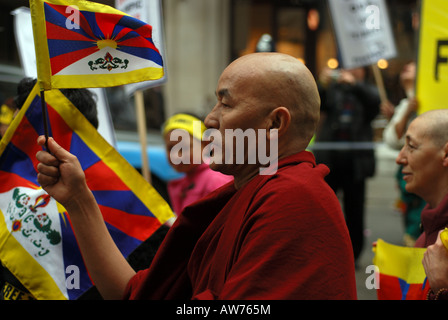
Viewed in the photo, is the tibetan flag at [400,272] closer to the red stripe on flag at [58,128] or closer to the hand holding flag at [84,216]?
the hand holding flag at [84,216]

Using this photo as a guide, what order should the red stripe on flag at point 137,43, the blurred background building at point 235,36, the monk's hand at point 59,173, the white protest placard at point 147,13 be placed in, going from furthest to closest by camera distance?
the blurred background building at point 235,36 < the white protest placard at point 147,13 < the red stripe on flag at point 137,43 < the monk's hand at point 59,173

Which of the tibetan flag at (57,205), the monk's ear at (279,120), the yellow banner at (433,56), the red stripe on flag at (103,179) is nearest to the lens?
the monk's ear at (279,120)

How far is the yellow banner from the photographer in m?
3.74

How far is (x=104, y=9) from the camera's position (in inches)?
70.7

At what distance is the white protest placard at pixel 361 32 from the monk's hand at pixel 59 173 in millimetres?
4113

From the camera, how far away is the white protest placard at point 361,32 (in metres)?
5.30

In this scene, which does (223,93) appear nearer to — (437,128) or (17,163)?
(17,163)

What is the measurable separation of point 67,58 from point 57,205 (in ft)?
2.03

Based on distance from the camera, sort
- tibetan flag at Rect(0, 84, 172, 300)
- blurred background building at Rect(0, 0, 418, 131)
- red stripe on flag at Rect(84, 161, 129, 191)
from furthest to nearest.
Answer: blurred background building at Rect(0, 0, 418, 131) < red stripe on flag at Rect(84, 161, 129, 191) < tibetan flag at Rect(0, 84, 172, 300)

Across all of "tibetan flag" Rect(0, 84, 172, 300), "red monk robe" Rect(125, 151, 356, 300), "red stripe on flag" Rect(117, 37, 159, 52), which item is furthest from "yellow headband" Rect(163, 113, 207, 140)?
"red monk robe" Rect(125, 151, 356, 300)

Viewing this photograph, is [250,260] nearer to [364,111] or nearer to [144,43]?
[144,43]

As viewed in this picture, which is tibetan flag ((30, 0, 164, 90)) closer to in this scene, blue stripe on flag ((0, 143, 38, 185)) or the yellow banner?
blue stripe on flag ((0, 143, 38, 185))

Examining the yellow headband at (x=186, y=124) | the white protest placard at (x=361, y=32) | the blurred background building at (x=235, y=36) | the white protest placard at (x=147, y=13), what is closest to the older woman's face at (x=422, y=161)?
the yellow headband at (x=186, y=124)
